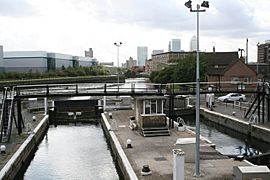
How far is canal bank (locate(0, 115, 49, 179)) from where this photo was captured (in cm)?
1963

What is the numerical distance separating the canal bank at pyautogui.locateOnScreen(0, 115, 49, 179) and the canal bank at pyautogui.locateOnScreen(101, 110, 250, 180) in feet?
18.8

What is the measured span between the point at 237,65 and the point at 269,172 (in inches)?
2138

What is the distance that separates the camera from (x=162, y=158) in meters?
21.1

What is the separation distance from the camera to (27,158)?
25.6 meters

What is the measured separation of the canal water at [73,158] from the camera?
22.0 metres

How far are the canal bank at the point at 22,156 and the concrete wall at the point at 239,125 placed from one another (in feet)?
57.7

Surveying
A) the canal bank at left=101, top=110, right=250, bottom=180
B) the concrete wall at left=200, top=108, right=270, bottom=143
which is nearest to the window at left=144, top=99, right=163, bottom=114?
the canal bank at left=101, top=110, right=250, bottom=180

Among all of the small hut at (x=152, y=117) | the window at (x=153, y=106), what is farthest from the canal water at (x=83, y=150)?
the window at (x=153, y=106)

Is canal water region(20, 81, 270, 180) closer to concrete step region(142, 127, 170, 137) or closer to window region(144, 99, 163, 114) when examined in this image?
concrete step region(142, 127, 170, 137)

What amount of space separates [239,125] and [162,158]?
641 inches

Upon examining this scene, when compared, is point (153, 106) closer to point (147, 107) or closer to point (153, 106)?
point (153, 106)

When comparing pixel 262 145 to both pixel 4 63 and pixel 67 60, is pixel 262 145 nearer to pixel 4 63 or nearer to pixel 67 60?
pixel 4 63

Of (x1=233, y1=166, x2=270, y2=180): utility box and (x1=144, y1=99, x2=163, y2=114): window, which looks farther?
(x1=144, y1=99, x2=163, y2=114): window

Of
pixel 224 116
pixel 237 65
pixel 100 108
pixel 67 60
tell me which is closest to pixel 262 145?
pixel 224 116
